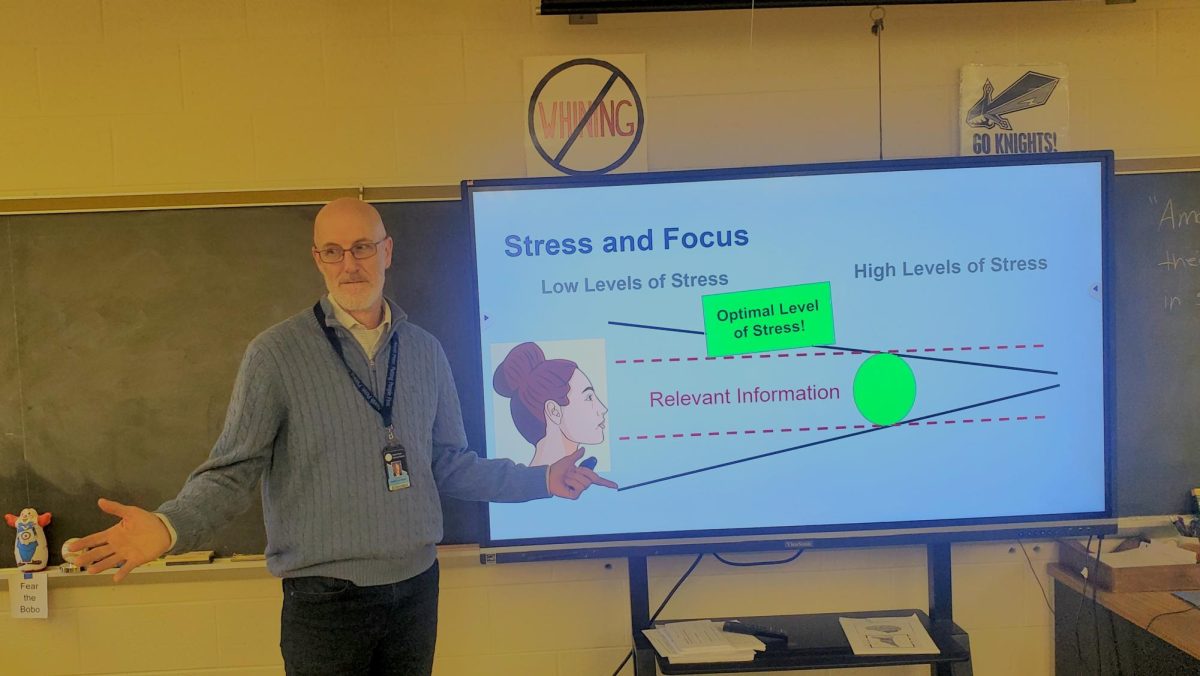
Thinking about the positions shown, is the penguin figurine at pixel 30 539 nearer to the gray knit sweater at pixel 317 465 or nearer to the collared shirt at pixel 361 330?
the gray knit sweater at pixel 317 465

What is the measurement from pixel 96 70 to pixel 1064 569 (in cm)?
322

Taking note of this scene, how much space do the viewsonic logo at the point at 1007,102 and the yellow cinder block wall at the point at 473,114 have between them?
0.22 feet

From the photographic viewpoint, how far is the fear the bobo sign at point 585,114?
2.40m

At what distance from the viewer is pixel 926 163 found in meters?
2.22

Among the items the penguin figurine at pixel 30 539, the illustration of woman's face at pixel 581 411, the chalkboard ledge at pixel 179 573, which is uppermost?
the illustration of woman's face at pixel 581 411

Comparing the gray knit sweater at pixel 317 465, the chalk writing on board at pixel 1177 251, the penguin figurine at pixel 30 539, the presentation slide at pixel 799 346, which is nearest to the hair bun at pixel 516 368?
the presentation slide at pixel 799 346

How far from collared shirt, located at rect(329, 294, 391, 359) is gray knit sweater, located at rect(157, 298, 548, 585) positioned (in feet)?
0.06

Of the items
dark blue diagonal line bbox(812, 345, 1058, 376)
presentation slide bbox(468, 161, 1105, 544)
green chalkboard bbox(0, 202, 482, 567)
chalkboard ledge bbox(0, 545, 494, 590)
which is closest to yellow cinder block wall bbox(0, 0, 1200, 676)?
chalkboard ledge bbox(0, 545, 494, 590)

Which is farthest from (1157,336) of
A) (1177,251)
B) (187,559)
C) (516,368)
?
(187,559)

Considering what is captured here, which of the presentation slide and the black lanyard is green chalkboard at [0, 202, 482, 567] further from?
the black lanyard

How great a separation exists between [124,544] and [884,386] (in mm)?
1850

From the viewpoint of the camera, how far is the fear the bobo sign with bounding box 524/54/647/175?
240 cm

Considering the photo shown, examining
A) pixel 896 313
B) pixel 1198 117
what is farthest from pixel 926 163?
pixel 1198 117

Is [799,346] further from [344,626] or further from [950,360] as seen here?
[344,626]
